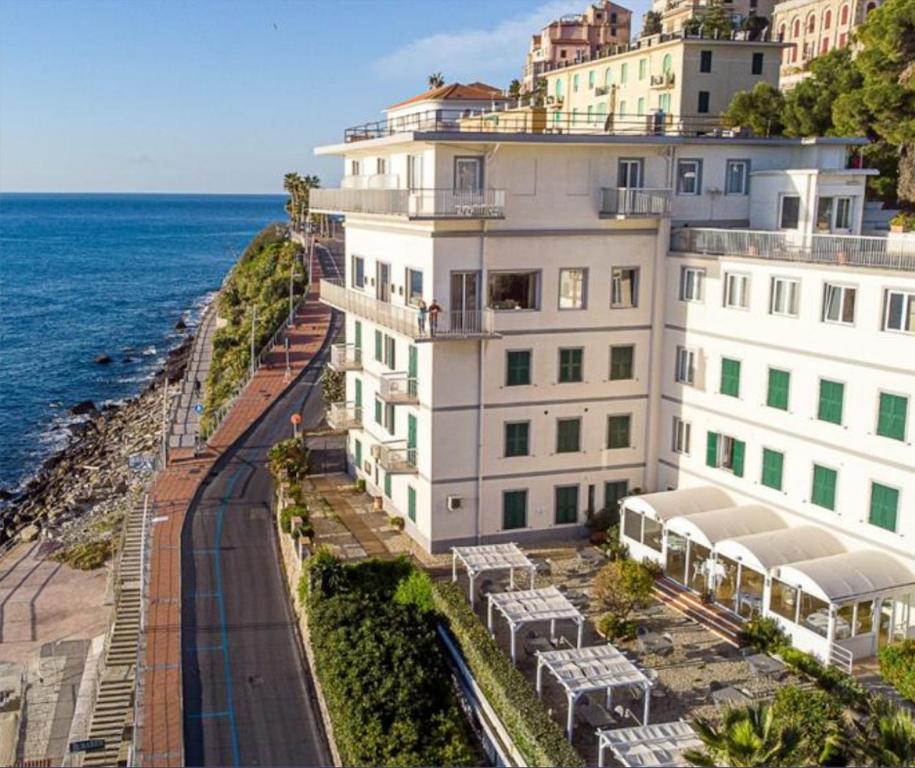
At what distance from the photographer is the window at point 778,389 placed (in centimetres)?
2984

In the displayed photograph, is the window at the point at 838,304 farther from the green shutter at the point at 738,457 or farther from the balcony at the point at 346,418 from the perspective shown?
the balcony at the point at 346,418

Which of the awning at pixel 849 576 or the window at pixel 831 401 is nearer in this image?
the awning at pixel 849 576

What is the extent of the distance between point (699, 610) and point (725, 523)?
277cm

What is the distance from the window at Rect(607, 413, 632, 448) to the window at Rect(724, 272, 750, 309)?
564 centimetres

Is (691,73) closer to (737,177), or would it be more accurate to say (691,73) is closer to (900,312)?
(737,177)

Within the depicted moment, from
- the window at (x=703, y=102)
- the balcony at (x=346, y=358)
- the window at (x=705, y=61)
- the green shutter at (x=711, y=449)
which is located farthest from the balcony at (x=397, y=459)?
the window at (x=705, y=61)

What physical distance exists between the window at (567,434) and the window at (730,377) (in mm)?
5141

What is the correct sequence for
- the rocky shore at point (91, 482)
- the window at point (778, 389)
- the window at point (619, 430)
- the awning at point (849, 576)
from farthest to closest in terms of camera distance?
1. the rocky shore at point (91, 482)
2. the window at point (619, 430)
3. the window at point (778, 389)
4. the awning at point (849, 576)

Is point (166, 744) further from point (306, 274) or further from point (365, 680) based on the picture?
point (306, 274)

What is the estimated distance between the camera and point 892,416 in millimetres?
26500

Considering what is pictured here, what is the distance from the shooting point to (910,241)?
26.3 m

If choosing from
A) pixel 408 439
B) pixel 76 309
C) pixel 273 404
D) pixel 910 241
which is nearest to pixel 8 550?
pixel 273 404

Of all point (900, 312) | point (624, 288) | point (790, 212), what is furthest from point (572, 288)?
point (900, 312)

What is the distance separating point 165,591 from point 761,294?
69.8 ft
